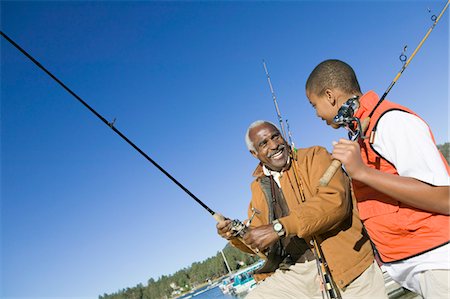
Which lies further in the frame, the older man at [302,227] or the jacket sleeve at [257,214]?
the jacket sleeve at [257,214]

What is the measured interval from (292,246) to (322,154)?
1138 millimetres

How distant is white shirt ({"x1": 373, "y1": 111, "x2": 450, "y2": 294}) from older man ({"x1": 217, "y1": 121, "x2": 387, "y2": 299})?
1.18 m

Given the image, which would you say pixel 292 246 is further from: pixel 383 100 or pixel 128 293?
A: pixel 128 293

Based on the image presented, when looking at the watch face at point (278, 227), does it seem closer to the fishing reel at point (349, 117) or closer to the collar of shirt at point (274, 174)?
the collar of shirt at point (274, 174)

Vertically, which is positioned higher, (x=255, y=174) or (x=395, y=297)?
(x=255, y=174)

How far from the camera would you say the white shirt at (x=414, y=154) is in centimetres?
238

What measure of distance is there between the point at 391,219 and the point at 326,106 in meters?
1.14

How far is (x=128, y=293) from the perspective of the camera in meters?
188

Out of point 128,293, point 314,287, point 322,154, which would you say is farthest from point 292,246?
point 128,293

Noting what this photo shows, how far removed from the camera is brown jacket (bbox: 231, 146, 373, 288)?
3.70m

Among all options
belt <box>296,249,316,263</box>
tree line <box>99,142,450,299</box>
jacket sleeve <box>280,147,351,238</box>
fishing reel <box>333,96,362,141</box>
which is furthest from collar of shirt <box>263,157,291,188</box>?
tree line <box>99,142,450,299</box>

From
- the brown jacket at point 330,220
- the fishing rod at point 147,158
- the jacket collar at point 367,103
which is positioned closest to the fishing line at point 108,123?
the fishing rod at point 147,158

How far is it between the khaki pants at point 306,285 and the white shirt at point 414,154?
1.27 meters

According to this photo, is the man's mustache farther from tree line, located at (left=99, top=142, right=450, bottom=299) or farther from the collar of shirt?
tree line, located at (left=99, top=142, right=450, bottom=299)
